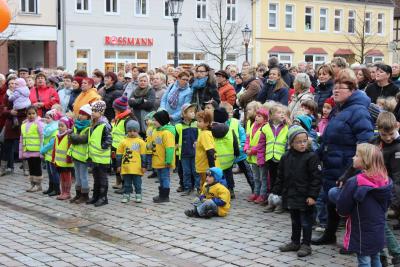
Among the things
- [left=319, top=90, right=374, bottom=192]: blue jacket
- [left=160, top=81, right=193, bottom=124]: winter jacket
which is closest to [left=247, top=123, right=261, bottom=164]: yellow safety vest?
[left=160, top=81, right=193, bottom=124]: winter jacket

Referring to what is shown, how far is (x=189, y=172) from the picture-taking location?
35.3 feet

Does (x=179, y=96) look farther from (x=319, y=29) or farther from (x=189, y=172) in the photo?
(x=319, y=29)

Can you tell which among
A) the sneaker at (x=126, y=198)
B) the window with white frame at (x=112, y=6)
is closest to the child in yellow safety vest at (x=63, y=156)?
the sneaker at (x=126, y=198)

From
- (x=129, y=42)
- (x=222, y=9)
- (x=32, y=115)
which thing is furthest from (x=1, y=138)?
(x=222, y=9)

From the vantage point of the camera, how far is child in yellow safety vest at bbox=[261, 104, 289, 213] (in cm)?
932

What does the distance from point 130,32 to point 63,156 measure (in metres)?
28.3

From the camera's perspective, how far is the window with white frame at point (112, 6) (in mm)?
37000

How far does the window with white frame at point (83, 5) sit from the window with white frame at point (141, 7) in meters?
3.35

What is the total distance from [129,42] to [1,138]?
981 inches

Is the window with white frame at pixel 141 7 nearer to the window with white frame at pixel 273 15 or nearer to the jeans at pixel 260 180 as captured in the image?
the window with white frame at pixel 273 15

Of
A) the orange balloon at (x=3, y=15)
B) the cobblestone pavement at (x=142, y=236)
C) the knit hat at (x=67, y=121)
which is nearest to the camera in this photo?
the cobblestone pavement at (x=142, y=236)

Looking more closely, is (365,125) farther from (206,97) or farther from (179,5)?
(179,5)

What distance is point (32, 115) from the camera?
38.5 ft

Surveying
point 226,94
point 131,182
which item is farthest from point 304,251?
point 226,94
